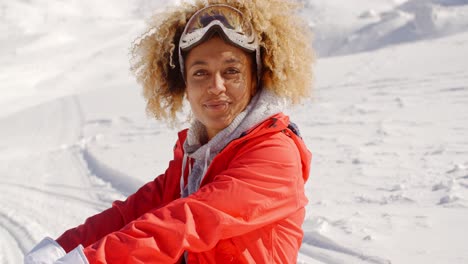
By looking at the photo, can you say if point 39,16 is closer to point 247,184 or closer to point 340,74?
point 340,74

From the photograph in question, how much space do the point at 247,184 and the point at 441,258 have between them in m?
1.50

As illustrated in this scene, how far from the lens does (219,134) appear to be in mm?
1837

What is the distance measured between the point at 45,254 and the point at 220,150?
0.64m

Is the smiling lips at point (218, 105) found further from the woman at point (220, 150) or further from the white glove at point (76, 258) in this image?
the white glove at point (76, 258)

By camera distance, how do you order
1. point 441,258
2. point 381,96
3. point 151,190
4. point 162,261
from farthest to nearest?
point 381,96 < point 441,258 < point 151,190 < point 162,261

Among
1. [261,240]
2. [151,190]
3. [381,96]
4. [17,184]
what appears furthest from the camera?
[381,96]

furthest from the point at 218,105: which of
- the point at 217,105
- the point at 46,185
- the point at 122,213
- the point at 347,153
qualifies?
the point at 46,185

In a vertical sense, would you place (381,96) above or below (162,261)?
above

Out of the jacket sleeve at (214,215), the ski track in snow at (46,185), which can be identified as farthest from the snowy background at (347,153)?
the jacket sleeve at (214,215)

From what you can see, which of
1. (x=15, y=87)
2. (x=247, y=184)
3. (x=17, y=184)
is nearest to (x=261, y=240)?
(x=247, y=184)

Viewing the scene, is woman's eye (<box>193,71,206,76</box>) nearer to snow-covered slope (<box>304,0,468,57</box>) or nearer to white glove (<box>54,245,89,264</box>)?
white glove (<box>54,245,89,264</box>)

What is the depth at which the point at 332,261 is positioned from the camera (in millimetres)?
2805

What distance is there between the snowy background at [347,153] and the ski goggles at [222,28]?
1.51 feet

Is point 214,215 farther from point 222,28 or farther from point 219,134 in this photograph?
point 222,28
